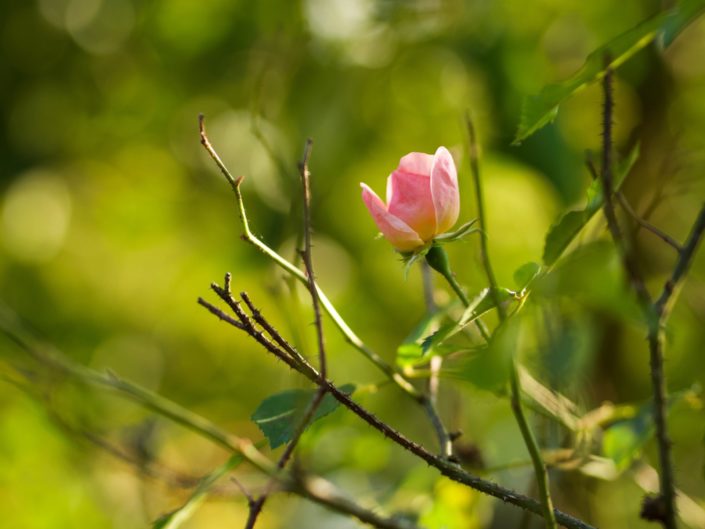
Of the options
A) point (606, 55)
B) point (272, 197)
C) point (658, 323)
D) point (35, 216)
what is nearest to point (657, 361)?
point (658, 323)

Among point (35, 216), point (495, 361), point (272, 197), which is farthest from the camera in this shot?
point (35, 216)

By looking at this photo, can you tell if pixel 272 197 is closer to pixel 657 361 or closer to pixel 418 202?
pixel 418 202

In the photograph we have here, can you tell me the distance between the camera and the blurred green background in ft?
3.34

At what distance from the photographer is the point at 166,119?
1.56 meters

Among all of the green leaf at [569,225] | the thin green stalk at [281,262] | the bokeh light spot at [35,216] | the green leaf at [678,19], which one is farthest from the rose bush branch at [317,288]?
the bokeh light spot at [35,216]

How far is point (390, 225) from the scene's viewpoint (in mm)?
490

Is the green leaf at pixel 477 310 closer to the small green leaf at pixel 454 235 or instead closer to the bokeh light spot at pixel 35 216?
the small green leaf at pixel 454 235

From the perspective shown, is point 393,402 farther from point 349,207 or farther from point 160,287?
point 160,287

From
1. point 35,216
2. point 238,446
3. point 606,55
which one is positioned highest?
point 606,55

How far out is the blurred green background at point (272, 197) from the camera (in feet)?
3.34

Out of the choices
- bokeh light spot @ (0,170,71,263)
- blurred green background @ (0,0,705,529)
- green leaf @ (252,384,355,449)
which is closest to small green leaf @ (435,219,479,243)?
green leaf @ (252,384,355,449)

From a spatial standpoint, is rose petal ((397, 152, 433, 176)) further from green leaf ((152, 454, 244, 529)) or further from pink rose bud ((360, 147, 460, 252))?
green leaf ((152, 454, 244, 529))

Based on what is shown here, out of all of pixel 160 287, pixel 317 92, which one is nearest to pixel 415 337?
pixel 317 92

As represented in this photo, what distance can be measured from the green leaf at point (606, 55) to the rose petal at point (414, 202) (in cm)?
6
